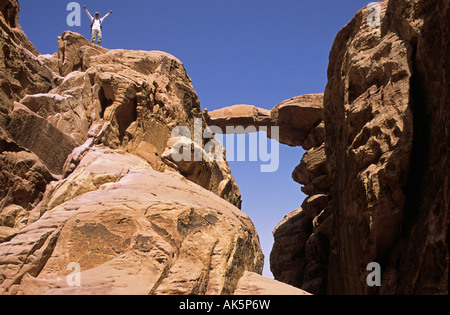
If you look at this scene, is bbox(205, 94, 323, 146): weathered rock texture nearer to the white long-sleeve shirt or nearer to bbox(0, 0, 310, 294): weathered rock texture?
the white long-sleeve shirt

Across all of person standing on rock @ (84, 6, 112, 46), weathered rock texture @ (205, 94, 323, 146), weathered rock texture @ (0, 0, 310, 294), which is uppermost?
person standing on rock @ (84, 6, 112, 46)

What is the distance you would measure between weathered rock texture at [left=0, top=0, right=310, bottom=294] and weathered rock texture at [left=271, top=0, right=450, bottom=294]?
3.48m

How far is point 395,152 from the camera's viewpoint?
10.5 m

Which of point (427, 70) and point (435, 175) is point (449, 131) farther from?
point (427, 70)

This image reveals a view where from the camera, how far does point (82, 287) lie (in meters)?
5.39

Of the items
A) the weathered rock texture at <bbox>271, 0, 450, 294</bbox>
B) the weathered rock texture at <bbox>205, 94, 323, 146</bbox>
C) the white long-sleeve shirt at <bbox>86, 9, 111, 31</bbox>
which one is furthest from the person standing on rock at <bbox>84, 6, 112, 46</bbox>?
the weathered rock texture at <bbox>271, 0, 450, 294</bbox>

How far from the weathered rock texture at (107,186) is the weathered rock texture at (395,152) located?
348 cm

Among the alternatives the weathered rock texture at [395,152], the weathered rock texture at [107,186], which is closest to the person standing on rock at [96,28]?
the weathered rock texture at [107,186]

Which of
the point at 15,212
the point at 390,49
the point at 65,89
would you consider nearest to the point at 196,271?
the point at 15,212

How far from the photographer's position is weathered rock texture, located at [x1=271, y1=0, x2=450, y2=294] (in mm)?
9125

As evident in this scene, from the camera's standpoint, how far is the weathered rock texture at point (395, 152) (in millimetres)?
9125

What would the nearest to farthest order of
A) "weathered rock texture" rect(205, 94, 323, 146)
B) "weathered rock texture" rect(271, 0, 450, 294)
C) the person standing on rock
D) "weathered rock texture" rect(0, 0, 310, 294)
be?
1. "weathered rock texture" rect(0, 0, 310, 294)
2. "weathered rock texture" rect(271, 0, 450, 294)
3. the person standing on rock
4. "weathered rock texture" rect(205, 94, 323, 146)

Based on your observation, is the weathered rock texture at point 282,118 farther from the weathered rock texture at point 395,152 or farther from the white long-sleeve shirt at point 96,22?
the weathered rock texture at point 395,152
